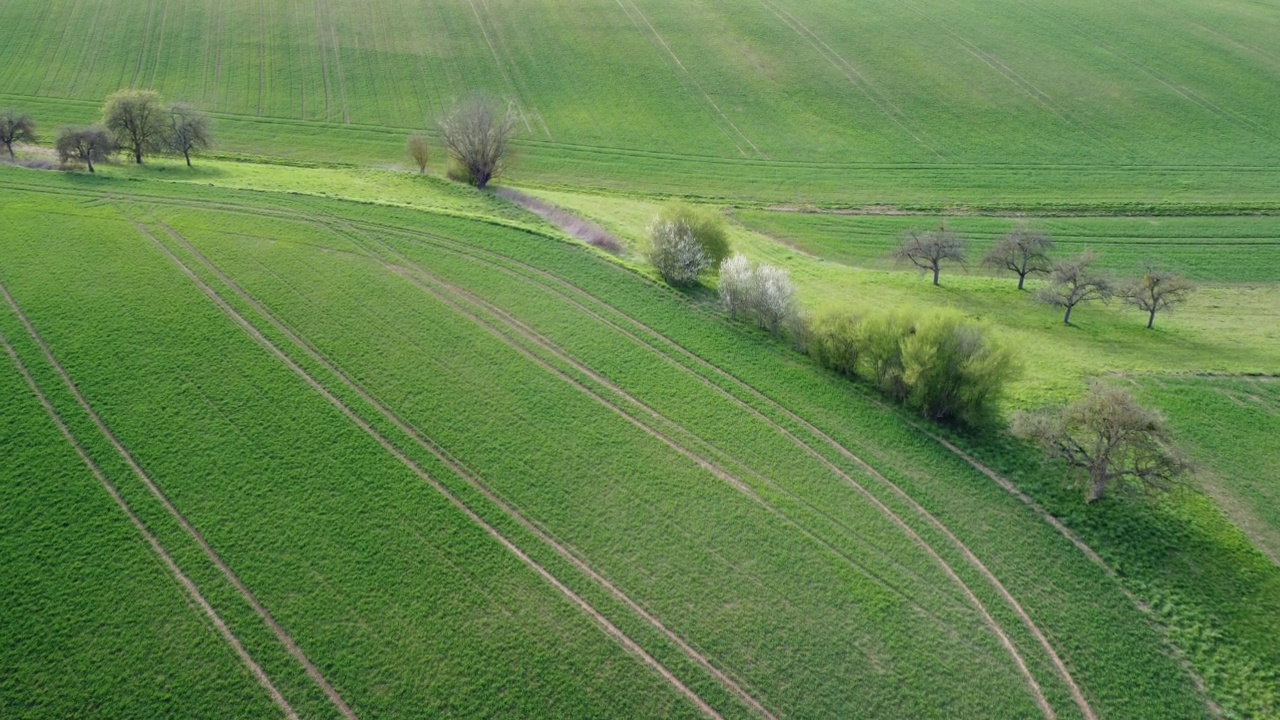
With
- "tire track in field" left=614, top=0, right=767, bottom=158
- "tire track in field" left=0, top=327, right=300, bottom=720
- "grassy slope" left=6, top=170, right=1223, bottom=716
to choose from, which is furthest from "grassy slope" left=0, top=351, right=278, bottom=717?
"tire track in field" left=614, top=0, right=767, bottom=158

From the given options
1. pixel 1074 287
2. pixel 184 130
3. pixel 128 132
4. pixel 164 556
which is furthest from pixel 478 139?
pixel 1074 287

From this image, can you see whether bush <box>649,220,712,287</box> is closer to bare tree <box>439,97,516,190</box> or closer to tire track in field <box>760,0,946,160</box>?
bare tree <box>439,97,516,190</box>

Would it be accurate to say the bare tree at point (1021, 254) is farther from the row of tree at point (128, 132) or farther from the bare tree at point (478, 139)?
the row of tree at point (128, 132)

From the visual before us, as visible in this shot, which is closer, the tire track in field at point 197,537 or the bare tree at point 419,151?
the tire track in field at point 197,537

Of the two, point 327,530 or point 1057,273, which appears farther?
point 1057,273

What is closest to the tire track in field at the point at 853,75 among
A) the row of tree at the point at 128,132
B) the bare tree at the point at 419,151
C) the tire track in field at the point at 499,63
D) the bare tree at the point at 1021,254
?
the bare tree at the point at 1021,254

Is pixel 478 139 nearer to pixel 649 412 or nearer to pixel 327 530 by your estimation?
pixel 649 412
